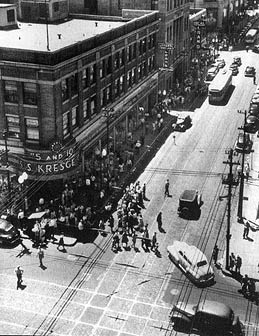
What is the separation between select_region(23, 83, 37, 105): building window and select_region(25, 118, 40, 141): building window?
1753mm

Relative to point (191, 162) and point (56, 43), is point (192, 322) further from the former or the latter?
point (56, 43)

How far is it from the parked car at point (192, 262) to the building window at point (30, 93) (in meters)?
18.6

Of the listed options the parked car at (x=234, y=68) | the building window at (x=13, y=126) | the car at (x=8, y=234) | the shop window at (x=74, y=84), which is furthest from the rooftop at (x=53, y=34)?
the parked car at (x=234, y=68)

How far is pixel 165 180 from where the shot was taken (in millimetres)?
59281

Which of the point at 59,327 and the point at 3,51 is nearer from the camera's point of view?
the point at 59,327

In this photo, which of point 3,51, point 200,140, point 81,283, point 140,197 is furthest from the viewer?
point 200,140

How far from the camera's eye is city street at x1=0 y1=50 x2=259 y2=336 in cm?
3600

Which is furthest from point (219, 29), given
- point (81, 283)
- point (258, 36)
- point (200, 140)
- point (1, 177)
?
point (81, 283)

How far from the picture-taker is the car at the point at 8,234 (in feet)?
151

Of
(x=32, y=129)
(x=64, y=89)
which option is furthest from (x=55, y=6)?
(x=32, y=129)

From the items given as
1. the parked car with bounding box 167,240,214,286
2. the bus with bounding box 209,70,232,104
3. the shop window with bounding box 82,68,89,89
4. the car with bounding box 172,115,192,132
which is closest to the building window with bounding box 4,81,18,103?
the shop window with bounding box 82,68,89,89

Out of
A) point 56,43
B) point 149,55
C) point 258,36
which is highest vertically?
point 56,43

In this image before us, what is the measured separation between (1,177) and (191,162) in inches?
871

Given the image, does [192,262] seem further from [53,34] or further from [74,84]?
[53,34]
